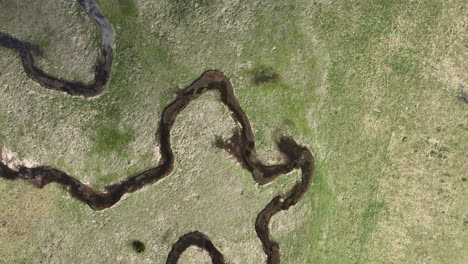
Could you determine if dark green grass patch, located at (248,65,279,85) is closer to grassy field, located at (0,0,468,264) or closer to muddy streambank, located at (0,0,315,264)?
grassy field, located at (0,0,468,264)

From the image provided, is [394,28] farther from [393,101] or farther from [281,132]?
[281,132]

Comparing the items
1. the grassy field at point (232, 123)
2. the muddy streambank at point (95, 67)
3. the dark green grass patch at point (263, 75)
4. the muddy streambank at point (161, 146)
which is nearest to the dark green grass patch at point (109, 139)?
the grassy field at point (232, 123)

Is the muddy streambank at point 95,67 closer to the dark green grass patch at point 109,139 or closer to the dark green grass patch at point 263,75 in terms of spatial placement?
the dark green grass patch at point 109,139

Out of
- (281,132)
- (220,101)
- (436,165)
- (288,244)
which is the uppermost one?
(220,101)

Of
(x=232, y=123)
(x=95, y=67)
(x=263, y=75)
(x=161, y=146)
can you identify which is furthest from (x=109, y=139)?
(x=263, y=75)

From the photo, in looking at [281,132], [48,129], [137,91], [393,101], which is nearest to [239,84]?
[281,132]

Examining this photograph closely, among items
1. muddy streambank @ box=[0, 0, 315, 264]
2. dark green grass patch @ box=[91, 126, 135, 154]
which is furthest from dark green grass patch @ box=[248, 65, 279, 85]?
dark green grass patch @ box=[91, 126, 135, 154]

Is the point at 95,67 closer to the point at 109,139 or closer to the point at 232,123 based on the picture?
the point at 109,139
